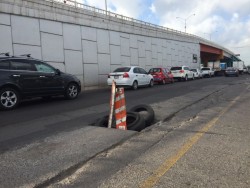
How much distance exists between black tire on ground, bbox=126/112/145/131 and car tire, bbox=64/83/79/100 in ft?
19.4

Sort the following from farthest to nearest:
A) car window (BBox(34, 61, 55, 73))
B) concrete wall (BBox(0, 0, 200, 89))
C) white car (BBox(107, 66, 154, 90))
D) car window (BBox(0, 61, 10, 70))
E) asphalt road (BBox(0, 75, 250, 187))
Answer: white car (BBox(107, 66, 154, 90)) → concrete wall (BBox(0, 0, 200, 89)) → car window (BBox(34, 61, 55, 73)) → car window (BBox(0, 61, 10, 70)) → asphalt road (BBox(0, 75, 250, 187))

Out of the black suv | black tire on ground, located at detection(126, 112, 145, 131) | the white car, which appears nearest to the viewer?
black tire on ground, located at detection(126, 112, 145, 131)

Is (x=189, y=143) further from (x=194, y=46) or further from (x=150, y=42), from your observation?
(x=194, y=46)

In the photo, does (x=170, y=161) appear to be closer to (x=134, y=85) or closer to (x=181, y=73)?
(x=134, y=85)

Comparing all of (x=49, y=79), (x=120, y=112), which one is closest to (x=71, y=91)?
(x=49, y=79)

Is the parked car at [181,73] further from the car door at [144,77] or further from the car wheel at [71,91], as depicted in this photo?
the car wheel at [71,91]

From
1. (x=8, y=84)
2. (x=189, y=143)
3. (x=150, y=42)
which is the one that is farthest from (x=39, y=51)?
(x=150, y=42)

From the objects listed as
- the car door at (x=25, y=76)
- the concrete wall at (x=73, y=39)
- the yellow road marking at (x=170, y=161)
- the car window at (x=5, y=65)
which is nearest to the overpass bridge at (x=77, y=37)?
the concrete wall at (x=73, y=39)

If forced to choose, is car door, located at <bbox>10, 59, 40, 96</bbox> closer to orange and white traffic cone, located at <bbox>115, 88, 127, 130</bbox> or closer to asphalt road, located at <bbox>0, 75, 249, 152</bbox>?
asphalt road, located at <bbox>0, 75, 249, 152</bbox>

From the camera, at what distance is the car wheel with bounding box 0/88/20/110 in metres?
11.1

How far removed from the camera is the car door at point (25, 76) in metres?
11.7

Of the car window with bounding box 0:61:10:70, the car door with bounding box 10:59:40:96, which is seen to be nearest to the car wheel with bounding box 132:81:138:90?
the car door with bounding box 10:59:40:96

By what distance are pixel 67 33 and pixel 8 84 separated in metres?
11.0

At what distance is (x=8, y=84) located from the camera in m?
11.4
